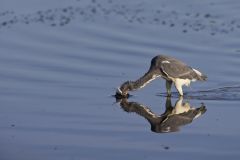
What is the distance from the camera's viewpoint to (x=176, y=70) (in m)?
17.4

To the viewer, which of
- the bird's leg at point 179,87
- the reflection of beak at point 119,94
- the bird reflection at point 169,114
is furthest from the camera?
the bird's leg at point 179,87

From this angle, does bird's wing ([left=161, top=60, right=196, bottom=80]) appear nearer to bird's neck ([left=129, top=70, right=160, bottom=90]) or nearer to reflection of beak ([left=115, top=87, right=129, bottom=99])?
bird's neck ([left=129, top=70, right=160, bottom=90])

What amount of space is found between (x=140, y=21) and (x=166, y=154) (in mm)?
11536

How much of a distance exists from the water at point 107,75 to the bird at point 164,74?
0.96ft

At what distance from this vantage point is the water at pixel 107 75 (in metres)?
14.2

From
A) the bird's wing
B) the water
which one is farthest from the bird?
the water

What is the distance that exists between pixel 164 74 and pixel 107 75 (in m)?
1.86

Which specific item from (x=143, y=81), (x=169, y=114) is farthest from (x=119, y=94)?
(x=169, y=114)

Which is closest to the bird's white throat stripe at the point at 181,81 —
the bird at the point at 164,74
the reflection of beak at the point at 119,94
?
the bird at the point at 164,74

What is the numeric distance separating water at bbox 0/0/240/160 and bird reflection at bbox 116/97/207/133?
0.11 meters

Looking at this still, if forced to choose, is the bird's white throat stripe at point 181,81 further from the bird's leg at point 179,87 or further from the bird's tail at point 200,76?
the bird's tail at point 200,76

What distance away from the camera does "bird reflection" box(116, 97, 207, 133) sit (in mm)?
15530

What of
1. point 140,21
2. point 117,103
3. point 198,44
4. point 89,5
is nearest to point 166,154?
point 117,103

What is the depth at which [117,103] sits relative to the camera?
1727cm
